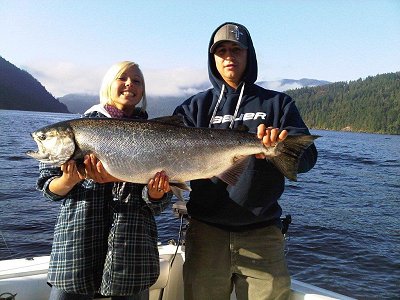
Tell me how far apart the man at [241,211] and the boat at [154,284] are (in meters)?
0.58

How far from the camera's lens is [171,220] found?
15047 mm

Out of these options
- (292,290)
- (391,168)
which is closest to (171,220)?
(292,290)

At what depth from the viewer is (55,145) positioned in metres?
3.77

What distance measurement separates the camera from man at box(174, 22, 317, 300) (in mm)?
4137

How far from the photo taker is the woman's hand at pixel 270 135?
3.87m

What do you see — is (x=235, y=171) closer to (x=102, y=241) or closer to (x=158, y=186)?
(x=158, y=186)

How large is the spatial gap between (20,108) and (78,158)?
204021 mm

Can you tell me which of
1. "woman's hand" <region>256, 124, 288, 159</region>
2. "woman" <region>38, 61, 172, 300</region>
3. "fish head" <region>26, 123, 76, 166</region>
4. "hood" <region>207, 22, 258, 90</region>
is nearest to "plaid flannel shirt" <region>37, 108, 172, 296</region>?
"woman" <region>38, 61, 172, 300</region>

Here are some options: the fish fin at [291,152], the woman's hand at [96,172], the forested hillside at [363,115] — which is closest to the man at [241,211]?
the fish fin at [291,152]

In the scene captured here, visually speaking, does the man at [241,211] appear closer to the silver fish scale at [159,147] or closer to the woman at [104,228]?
the silver fish scale at [159,147]

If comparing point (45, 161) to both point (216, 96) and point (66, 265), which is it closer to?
point (66, 265)

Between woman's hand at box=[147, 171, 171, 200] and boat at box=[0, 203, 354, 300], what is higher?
woman's hand at box=[147, 171, 171, 200]

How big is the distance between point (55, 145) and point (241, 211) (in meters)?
1.94

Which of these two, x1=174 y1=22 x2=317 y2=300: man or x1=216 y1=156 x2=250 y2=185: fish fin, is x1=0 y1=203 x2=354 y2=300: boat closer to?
x1=174 y1=22 x2=317 y2=300: man
